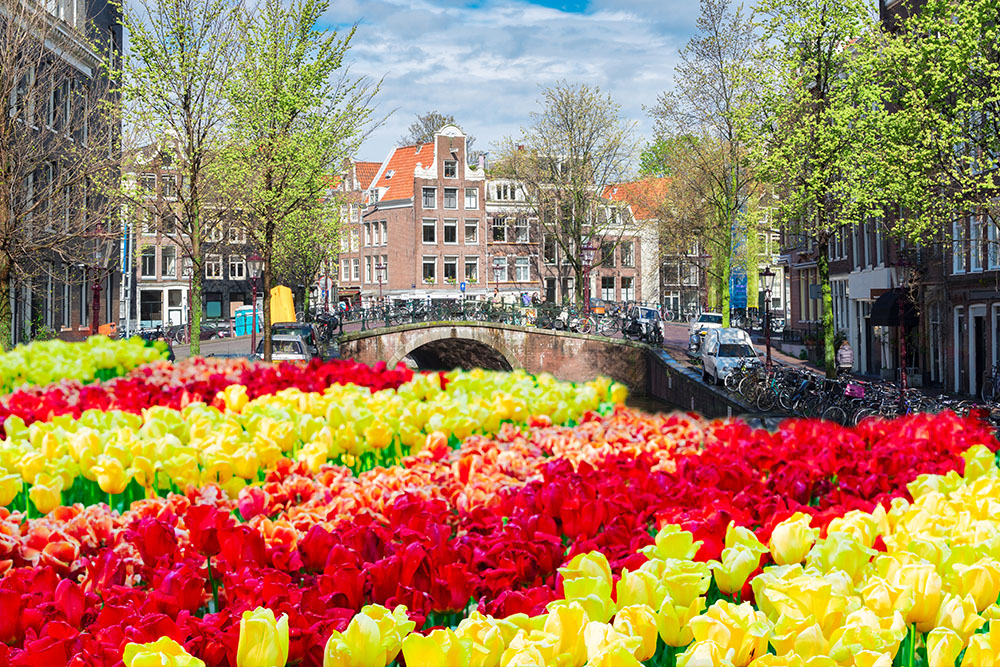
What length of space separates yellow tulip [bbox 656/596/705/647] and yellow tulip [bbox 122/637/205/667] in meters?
0.89

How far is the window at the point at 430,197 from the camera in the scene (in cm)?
5859

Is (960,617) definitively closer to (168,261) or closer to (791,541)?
(791,541)

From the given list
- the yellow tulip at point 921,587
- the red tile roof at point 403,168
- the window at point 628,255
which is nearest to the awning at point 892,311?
the yellow tulip at point 921,587

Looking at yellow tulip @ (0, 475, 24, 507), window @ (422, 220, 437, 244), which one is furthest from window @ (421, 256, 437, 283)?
yellow tulip @ (0, 475, 24, 507)

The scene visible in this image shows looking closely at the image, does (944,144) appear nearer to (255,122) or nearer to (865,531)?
(255,122)

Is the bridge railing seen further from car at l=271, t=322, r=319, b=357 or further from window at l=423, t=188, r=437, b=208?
window at l=423, t=188, r=437, b=208

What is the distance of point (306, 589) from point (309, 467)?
73.5 inches

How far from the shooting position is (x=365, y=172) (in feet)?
212

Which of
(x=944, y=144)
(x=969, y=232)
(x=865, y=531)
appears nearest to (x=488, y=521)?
(x=865, y=531)

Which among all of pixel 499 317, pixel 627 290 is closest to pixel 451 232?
pixel 627 290

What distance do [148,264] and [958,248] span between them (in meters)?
45.0

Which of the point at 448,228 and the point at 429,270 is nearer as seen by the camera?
the point at 429,270

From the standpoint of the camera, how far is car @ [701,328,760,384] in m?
25.8

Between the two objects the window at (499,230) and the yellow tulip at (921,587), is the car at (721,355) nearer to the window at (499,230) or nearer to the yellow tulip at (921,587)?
the yellow tulip at (921,587)
